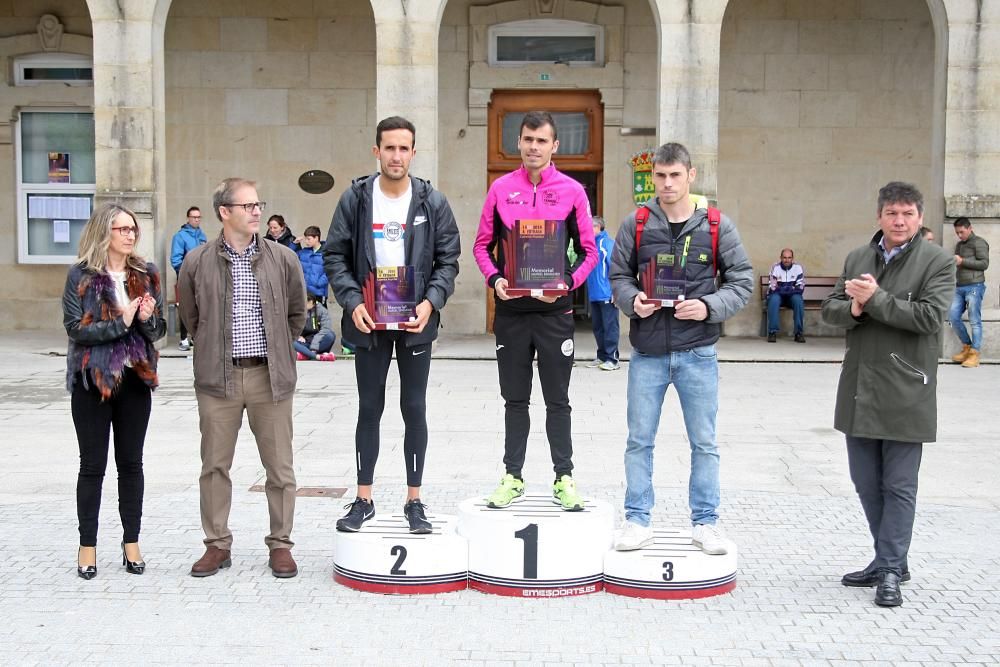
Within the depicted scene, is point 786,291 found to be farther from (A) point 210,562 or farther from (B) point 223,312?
(A) point 210,562

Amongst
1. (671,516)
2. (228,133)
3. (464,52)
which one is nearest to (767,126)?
(464,52)

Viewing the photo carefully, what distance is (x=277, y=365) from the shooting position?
6.19 metres

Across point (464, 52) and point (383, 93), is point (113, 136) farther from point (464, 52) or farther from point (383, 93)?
point (464, 52)

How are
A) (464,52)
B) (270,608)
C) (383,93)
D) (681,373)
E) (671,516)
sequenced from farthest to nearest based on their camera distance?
1. (464,52)
2. (383,93)
3. (671,516)
4. (681,373)
5. (270,608)

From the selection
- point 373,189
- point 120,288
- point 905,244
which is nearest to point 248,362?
point 120,288

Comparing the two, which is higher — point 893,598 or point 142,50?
point 142,50

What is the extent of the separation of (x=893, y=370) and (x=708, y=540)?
1189 mm

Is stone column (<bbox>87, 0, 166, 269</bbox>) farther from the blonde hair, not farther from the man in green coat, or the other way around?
the man in green coat

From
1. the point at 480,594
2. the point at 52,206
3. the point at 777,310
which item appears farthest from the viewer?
the point at 52,206

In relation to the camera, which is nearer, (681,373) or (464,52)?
(681,373)

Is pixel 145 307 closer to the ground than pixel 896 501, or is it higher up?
Result: higher up

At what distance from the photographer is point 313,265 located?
1619 cm

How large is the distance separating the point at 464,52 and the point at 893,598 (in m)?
13.8

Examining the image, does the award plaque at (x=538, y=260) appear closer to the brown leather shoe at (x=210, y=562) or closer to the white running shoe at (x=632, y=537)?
the white running shoe at (x=632, y=537)
